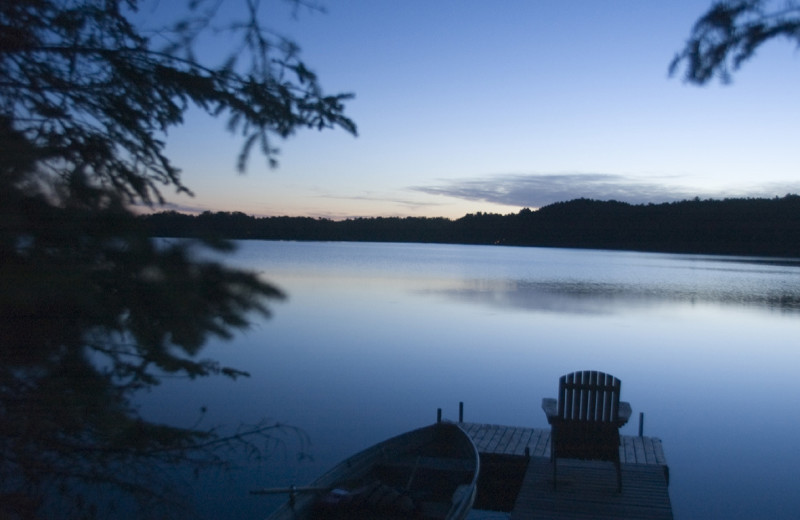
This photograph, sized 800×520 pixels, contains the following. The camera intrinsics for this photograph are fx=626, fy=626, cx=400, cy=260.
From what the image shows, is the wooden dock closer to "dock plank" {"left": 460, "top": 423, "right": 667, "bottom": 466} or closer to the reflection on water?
"dock plank" {"left": 460, "top": 423, "right": 667, "bottom": 466}

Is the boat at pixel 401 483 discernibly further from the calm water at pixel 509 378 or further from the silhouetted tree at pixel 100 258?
the silhouetted tree at pixel 100 258

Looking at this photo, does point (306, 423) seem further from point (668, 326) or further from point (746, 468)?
point (668, 326)

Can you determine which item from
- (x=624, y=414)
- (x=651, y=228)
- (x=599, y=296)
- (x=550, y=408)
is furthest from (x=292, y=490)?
(x=651, y=228)

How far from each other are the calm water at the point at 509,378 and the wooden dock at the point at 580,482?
2.53m

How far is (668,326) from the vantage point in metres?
30.0

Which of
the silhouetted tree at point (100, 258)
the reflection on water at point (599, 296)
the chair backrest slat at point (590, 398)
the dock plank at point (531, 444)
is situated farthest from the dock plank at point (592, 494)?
the reflection on water at point (599, 296)

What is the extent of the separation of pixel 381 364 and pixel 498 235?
106 meters

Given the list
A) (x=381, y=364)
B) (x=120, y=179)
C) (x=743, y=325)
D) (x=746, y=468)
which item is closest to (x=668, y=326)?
(x=743, y=325)

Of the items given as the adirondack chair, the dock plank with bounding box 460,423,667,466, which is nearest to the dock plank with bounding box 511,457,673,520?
the adirondack chair

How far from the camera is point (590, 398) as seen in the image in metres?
7.11

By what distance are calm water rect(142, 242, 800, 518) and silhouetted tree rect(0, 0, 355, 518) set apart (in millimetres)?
314

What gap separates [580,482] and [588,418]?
89 centimetres

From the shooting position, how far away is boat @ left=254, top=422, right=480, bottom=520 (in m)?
5.70

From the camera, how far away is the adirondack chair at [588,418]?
22.5ft
